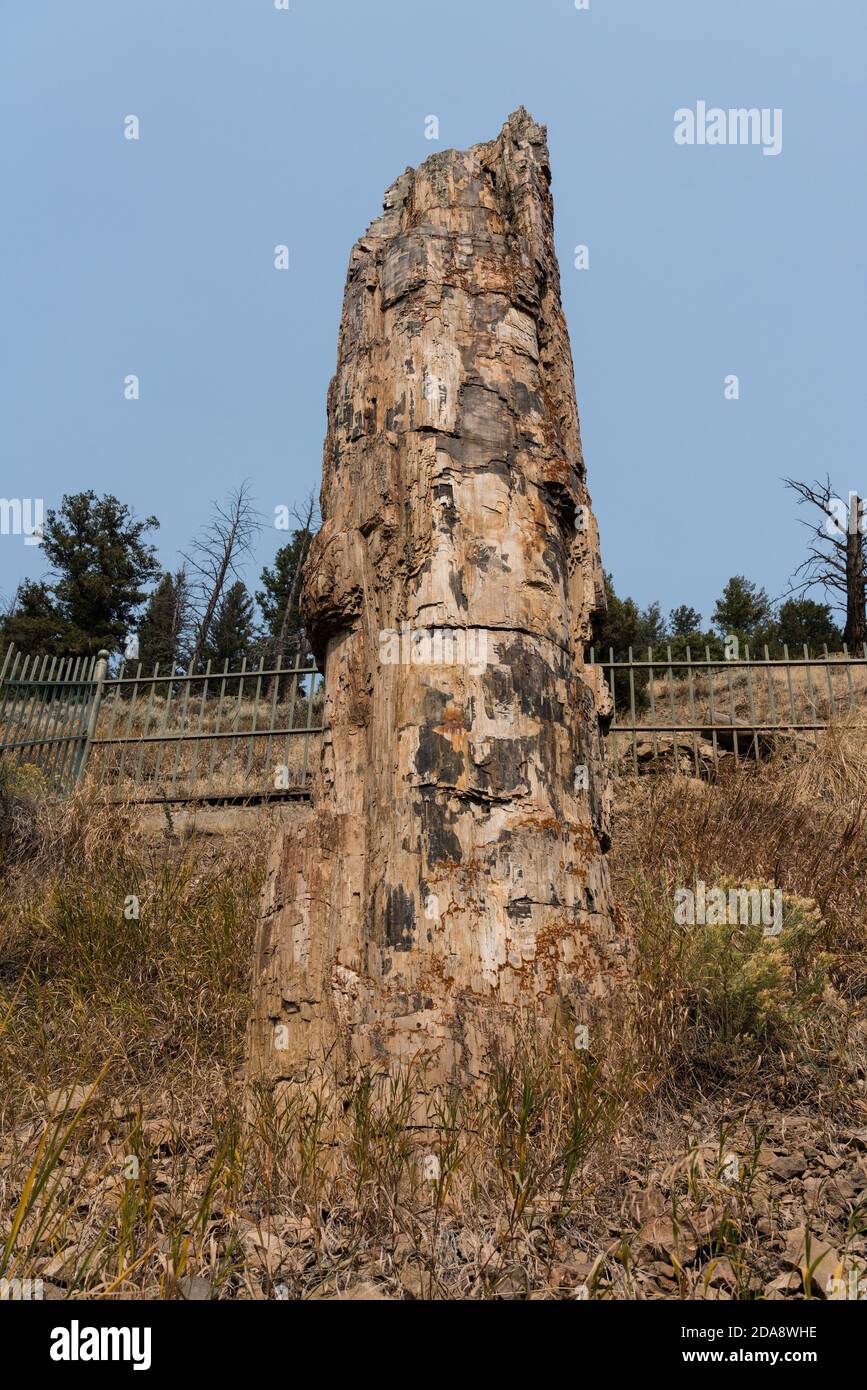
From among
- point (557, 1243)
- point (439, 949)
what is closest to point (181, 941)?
point (439, 949)

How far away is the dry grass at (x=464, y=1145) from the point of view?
7.49ft

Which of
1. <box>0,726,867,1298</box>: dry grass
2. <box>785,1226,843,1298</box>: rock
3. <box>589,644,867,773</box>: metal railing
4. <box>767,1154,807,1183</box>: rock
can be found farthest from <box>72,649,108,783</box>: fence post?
<box>785,1226,843,1298</box>: rock

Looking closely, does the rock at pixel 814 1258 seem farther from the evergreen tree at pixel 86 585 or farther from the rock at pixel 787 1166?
the evergreen tree at pixel 86 585

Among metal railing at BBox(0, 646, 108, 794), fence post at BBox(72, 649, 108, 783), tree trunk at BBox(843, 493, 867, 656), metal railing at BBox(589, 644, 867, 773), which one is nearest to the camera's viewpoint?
metal railing at BBox(589, 644, 867, 773)

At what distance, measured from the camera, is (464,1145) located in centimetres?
271

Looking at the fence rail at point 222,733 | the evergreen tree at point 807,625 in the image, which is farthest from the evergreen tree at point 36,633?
the evergreen tree at point 807,625

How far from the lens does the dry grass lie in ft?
7.49

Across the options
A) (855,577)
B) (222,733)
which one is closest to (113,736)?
(222,733)

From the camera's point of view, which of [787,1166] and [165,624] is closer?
[787,1166]

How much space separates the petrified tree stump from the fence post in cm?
732

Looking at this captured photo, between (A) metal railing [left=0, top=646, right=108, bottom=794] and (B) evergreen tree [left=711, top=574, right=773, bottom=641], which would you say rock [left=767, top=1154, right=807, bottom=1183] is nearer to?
(A) metal railing [left=0, top=646, right=108, bottom=794]

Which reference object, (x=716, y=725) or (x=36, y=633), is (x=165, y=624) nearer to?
(x=36, y=633)

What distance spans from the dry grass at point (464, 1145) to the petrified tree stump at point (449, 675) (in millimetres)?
266

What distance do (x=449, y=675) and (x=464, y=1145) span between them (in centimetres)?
152
